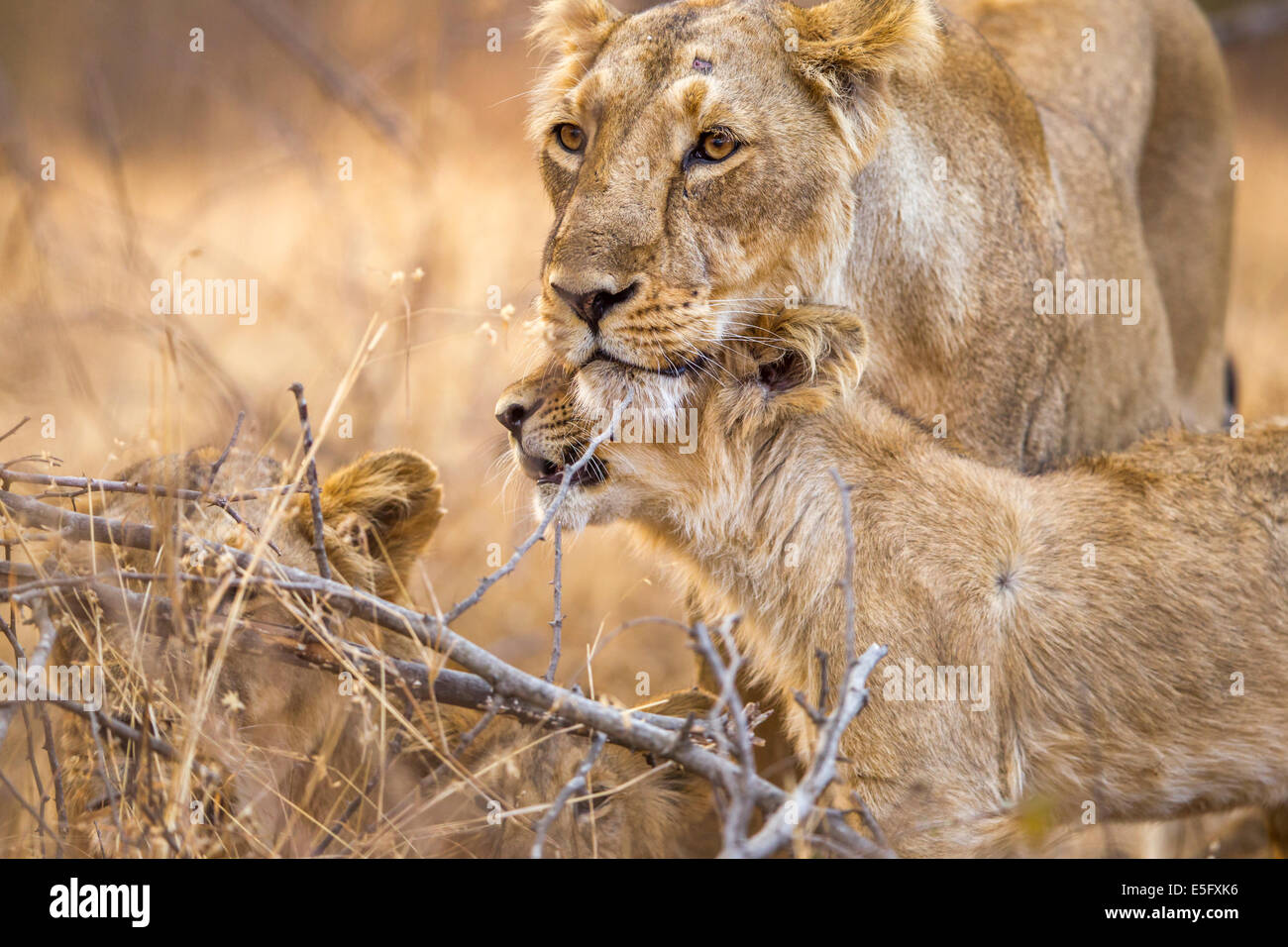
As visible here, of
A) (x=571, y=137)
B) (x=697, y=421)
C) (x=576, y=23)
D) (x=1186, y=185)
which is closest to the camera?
(x=697, y=421)

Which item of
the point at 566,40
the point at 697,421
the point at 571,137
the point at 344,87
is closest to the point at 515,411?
the point at 697,421

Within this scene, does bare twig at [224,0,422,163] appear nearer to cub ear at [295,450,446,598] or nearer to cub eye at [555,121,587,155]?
cub eye at [555,121,587,155]

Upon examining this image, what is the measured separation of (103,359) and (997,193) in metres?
4.62

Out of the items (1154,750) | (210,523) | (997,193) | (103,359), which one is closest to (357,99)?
(103,359)

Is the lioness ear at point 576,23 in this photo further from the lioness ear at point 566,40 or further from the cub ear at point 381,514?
the cub ear at point 381,514

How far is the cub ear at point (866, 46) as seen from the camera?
11.9ft

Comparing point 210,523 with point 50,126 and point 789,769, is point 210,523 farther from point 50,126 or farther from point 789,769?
point 50,126

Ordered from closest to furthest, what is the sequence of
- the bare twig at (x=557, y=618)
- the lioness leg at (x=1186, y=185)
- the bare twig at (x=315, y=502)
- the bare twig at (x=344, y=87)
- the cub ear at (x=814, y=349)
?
the bare twig at (x=315, y=502) → the bare twig at (x=557, y=618) → the cub ear at (x=814, y=349) → the lioness leg at (x=1186, y=185) → the bare twig at (x=344, y=87)

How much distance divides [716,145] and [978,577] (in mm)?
1233

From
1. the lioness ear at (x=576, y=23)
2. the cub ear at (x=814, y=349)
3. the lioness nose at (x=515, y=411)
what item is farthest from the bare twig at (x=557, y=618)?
the lioness ear at (x=576, y=23)

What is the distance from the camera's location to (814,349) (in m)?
3.16

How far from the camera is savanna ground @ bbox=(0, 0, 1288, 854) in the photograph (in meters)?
5.35

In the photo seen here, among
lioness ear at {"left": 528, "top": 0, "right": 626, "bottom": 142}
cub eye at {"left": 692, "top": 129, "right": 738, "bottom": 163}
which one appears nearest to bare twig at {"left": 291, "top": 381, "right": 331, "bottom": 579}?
cub eye at {"left": 692, "top": 129, "right": 738, "bottom": 163}

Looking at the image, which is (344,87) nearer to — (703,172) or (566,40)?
(566,40)
